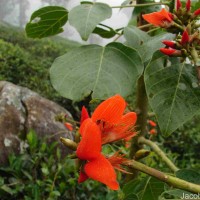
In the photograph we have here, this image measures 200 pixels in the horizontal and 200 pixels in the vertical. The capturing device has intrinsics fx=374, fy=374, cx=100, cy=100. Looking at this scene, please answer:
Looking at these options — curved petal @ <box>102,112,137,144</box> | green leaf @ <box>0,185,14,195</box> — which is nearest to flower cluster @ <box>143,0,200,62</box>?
curved petal @ <box>102,112,137,144</box>

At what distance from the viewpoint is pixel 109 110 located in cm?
42

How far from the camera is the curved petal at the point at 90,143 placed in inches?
15.3

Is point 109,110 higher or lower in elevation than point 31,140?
higher

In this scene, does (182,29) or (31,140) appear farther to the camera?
(31,140)

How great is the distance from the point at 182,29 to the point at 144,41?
149 millimetres

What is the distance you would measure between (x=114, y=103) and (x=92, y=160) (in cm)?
7

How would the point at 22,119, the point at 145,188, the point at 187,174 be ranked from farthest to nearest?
1. the point at 22,119
2. the point at 145,188
3. the point at 187,174

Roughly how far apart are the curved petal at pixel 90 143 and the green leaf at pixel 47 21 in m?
0.49

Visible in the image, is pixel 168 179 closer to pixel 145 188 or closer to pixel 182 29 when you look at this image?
pixel 182 29

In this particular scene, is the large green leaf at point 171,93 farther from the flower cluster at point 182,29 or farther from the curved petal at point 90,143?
the curved petal at point 90,143

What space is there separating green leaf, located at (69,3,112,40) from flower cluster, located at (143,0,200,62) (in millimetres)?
91

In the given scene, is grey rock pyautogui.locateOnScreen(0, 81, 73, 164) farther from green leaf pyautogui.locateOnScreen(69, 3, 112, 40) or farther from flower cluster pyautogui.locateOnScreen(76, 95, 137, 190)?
flower cluster pyautogui.locateOnScreen(76, 95, 137, 190)

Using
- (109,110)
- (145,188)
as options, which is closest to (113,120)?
(109,110)

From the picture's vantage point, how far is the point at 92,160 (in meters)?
0.39
